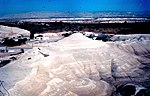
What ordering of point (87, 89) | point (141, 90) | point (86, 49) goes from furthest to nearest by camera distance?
A: point (86, 49) < point (87, 89) < point (141, 90)

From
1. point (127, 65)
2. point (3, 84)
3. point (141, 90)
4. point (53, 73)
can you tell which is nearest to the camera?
point (3, 84)

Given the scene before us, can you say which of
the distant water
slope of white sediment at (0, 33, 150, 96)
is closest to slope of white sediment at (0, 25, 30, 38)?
slope of white sediment at (0, 33, 150, 96)

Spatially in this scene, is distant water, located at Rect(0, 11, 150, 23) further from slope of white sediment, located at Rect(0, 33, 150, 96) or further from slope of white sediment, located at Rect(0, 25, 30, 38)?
slope of white sediment, located at Rect(0, 33, 150, 96)

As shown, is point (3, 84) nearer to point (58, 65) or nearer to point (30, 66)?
point (30, 66)

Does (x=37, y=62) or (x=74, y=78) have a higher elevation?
(x=37, y=62)

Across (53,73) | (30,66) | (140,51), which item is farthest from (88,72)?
(140,51)

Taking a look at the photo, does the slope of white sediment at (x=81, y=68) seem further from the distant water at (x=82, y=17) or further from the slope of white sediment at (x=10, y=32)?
the distant water at (x=82, y=17)

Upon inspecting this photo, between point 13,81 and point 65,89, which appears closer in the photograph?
point 13,81

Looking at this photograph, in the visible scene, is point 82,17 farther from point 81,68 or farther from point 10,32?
point 81,68

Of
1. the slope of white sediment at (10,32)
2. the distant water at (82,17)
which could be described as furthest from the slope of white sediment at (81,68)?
the distant water at (82,17)
